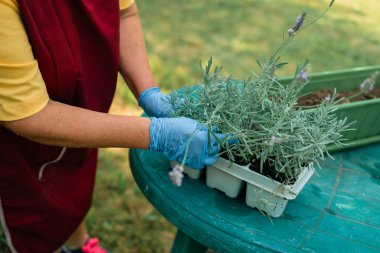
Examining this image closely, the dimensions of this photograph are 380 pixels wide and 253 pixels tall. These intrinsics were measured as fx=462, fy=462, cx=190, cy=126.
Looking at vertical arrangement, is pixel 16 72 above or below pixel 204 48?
above

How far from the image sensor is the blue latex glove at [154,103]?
57.2 inches

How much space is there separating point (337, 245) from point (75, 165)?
3.32 ft

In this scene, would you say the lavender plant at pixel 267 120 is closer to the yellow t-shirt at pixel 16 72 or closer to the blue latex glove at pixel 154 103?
the blue latex glove at pixel 154 103

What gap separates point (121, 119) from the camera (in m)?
1.28

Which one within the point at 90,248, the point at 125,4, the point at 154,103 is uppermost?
the point at 125,4

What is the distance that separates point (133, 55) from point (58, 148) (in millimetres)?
426

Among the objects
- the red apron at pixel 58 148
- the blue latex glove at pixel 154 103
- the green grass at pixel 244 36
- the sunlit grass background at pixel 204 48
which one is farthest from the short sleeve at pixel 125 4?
the green grass at pixel 244 36

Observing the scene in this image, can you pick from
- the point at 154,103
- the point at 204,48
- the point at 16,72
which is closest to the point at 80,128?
the point at 16,72

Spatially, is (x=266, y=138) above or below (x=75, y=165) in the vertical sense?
above

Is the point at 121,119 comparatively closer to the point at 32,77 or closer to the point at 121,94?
the point at 32,77

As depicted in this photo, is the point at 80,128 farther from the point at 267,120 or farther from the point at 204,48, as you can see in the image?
the point at 204,48

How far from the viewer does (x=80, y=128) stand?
1253 millimetres

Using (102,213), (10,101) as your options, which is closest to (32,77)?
(10,101)

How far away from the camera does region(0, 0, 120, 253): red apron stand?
1.31m
